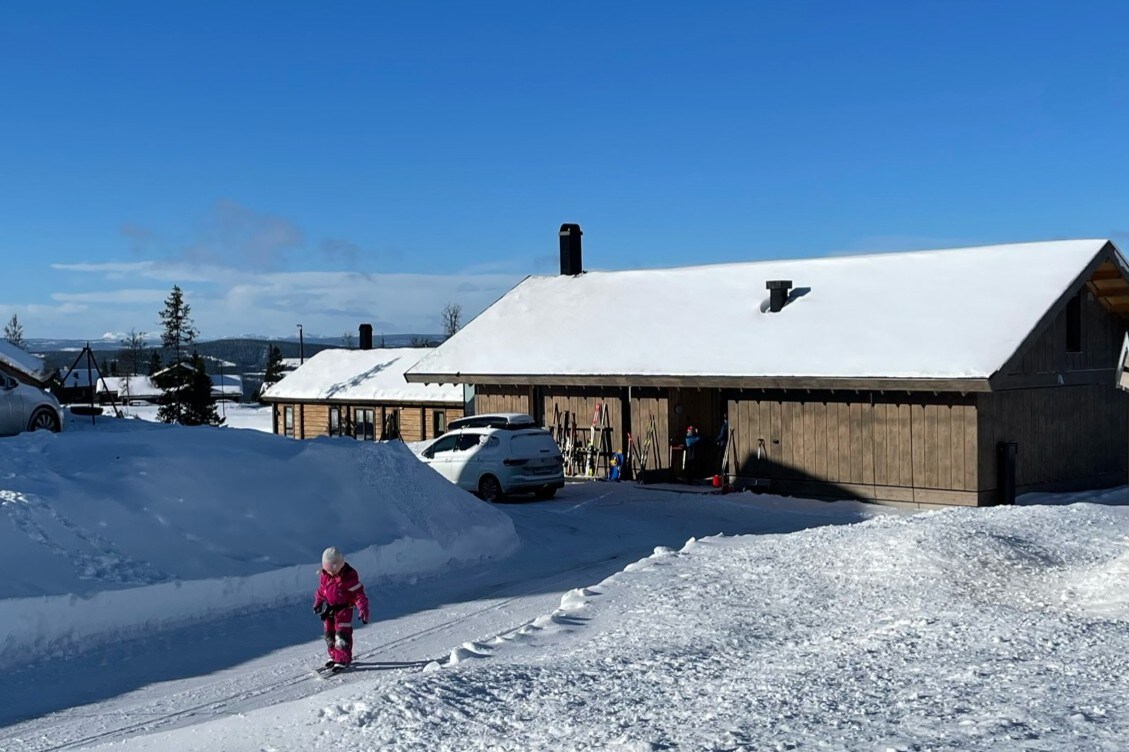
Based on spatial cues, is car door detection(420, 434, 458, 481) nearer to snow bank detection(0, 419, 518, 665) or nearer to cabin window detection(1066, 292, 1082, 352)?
snow bank detection(0, 419, 518, 665)

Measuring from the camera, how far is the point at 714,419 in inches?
1155

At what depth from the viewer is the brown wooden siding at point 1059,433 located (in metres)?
23.8

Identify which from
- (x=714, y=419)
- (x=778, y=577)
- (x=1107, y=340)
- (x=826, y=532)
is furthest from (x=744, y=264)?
(x=778, y=577)

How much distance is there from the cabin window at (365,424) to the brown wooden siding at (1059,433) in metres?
25.9

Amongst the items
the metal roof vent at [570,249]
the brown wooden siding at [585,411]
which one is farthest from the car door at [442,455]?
the metal roof vent at [570,249]

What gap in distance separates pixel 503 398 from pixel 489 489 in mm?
7343

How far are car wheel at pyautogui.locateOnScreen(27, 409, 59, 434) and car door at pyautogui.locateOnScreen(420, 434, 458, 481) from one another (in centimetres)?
747

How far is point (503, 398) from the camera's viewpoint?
32094 mm

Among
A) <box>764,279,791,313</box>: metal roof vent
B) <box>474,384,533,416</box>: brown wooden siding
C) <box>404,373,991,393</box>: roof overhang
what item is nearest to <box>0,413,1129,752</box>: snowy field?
<box>404,373,991,393</box>: roof overhang

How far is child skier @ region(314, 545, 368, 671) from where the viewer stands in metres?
11.3

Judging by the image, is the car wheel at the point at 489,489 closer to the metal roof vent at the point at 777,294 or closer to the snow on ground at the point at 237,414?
the metal roof vent at the point at 777,294

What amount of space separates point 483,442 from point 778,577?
1198 cm

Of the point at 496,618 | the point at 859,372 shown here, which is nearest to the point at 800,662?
the point at 496,618

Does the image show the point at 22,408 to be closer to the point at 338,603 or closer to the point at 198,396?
the point at 338,603
